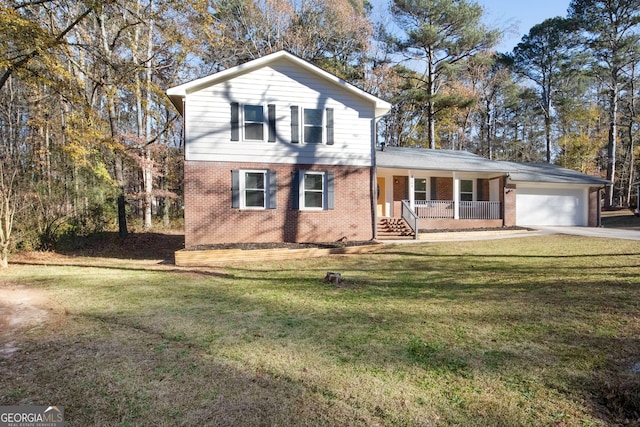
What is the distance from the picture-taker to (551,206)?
18484 mm

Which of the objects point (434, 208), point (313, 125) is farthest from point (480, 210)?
point (313, 125)

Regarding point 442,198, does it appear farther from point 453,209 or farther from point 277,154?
point 277,154

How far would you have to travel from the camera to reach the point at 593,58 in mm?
26266

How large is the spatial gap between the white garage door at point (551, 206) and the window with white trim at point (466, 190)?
7.88 ft

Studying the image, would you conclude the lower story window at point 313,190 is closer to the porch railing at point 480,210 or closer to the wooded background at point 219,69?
the wooded background at point 219,69

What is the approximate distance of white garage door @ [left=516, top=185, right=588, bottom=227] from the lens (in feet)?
60.0

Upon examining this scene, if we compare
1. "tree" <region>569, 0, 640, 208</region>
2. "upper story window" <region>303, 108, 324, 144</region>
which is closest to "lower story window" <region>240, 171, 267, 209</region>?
"upper story window" <region>303, 108, 324, 144</region>

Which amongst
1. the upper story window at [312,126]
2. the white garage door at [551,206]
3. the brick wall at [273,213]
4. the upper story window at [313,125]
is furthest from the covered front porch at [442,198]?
the upper story window at [313,125]

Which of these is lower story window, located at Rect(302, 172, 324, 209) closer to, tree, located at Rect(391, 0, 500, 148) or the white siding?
the white siding

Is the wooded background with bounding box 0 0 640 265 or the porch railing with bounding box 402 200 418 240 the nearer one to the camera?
the wooded background with bounding box 0 0 640 265

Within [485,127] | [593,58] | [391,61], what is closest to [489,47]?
[391,61]

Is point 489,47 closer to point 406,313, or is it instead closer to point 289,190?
point 289,190

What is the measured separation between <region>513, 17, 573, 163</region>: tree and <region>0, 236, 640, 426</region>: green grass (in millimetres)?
28439

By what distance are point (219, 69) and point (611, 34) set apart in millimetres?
27488
